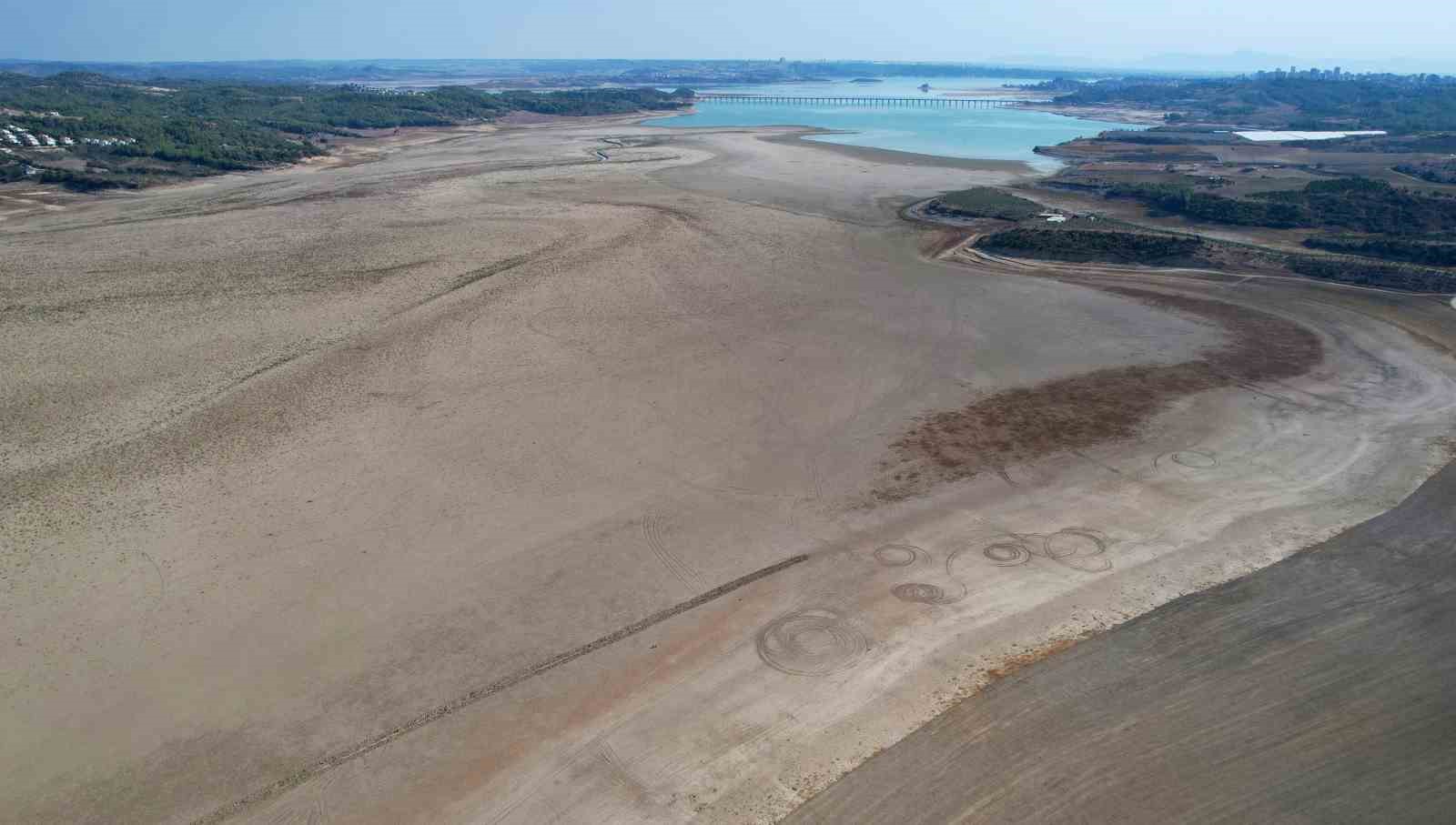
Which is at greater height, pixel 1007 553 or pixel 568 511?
pixel 568 511

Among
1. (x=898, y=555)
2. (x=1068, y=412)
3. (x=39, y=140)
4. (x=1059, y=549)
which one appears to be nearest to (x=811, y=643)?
(x=898, y=555)

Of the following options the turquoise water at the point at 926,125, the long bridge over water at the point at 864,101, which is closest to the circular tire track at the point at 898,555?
the turquoise water at the point at 926,125

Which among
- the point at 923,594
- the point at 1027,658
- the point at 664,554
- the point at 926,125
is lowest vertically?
the point at 1027,658

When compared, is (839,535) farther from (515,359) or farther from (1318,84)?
(1318,84)

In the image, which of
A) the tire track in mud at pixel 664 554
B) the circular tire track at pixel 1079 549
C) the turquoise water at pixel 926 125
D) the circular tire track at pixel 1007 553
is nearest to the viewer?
the tire track in mud at pixel 664 554

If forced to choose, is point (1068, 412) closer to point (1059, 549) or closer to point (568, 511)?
point (1059, 549)

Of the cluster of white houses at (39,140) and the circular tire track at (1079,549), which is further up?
the cluster of white houses at (39,140)

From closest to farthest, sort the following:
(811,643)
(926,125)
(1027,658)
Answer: (1027,658)
(811,643)
(926,125)

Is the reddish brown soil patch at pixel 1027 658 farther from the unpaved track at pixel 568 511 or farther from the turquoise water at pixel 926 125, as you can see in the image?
the turquoise water at pixel 926 125
